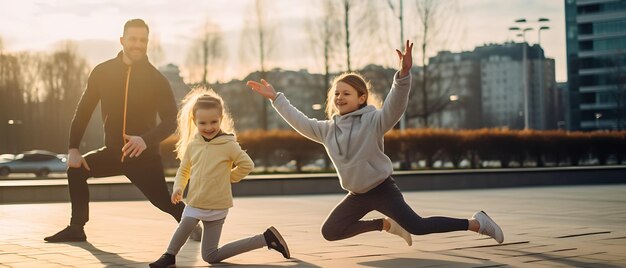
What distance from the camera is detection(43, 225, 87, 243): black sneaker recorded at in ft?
25.8

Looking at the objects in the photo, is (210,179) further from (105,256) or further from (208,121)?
(105,256)

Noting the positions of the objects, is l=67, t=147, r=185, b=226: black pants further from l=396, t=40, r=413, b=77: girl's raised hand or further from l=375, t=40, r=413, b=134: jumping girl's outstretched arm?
l=396, t=40, r=413, b=77: girl's raised hand

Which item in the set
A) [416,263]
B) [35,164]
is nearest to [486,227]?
[416,263]

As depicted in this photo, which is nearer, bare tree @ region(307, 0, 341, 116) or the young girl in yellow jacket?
the young girl in yellow jacket

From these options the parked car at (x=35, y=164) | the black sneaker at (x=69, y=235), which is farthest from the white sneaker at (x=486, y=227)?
the parked car at (x=35, y=164)

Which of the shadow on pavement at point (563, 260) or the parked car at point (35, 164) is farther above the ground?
the shadow on pavement at point (563, 260)

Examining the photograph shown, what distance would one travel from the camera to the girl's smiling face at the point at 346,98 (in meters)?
6.69

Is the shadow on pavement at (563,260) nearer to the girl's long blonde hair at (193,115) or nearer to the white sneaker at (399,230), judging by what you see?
the white sneaker at (399,230)

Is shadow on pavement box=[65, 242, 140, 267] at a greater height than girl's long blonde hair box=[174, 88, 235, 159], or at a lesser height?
lesser

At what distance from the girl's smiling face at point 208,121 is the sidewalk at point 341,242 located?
91cm

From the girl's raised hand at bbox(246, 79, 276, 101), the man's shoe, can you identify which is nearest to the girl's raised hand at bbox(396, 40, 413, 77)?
the girl's raised hand at bbox(246, 79, 276, 101)

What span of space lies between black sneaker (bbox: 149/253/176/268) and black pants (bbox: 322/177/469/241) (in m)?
1.35

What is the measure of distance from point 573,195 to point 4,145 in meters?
50.4

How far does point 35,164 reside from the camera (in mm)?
46344
